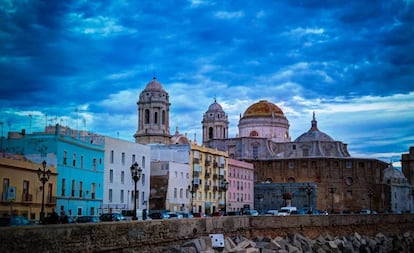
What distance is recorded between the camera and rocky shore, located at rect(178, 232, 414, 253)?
25.6 metres

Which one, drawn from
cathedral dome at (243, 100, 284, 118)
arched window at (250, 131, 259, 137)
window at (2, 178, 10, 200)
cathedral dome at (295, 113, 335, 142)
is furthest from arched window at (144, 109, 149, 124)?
window at (2, 178, 10, 200)

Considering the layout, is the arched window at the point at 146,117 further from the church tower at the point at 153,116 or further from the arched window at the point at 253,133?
the arched window at the point at 253,133

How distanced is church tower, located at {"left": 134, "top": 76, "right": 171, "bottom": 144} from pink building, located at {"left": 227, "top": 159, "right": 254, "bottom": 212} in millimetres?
13431

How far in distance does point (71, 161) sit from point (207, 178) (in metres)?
26.6

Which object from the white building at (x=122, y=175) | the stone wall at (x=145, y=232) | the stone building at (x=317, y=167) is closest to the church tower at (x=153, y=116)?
the stone building at (x=317, y=167)

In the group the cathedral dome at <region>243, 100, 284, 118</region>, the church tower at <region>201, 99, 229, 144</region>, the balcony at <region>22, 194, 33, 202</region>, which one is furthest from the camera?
the cathedral dome at <region>243, 100, 284, 118</region>

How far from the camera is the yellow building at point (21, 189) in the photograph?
33.2 meters

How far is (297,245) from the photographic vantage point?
3497 cm

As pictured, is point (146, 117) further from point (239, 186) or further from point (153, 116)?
point (239, 186)

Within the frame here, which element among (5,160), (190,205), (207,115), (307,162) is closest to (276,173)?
(307,162)

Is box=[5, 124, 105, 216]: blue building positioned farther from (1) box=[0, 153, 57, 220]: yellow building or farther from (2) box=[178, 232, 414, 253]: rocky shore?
(2) box=[178, 232, 414, 253]: rocky shore

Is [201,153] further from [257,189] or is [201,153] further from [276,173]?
[276,173]

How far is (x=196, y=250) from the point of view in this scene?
79.5ft

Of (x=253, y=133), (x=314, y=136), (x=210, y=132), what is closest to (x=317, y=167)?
(x=314, y=136)
